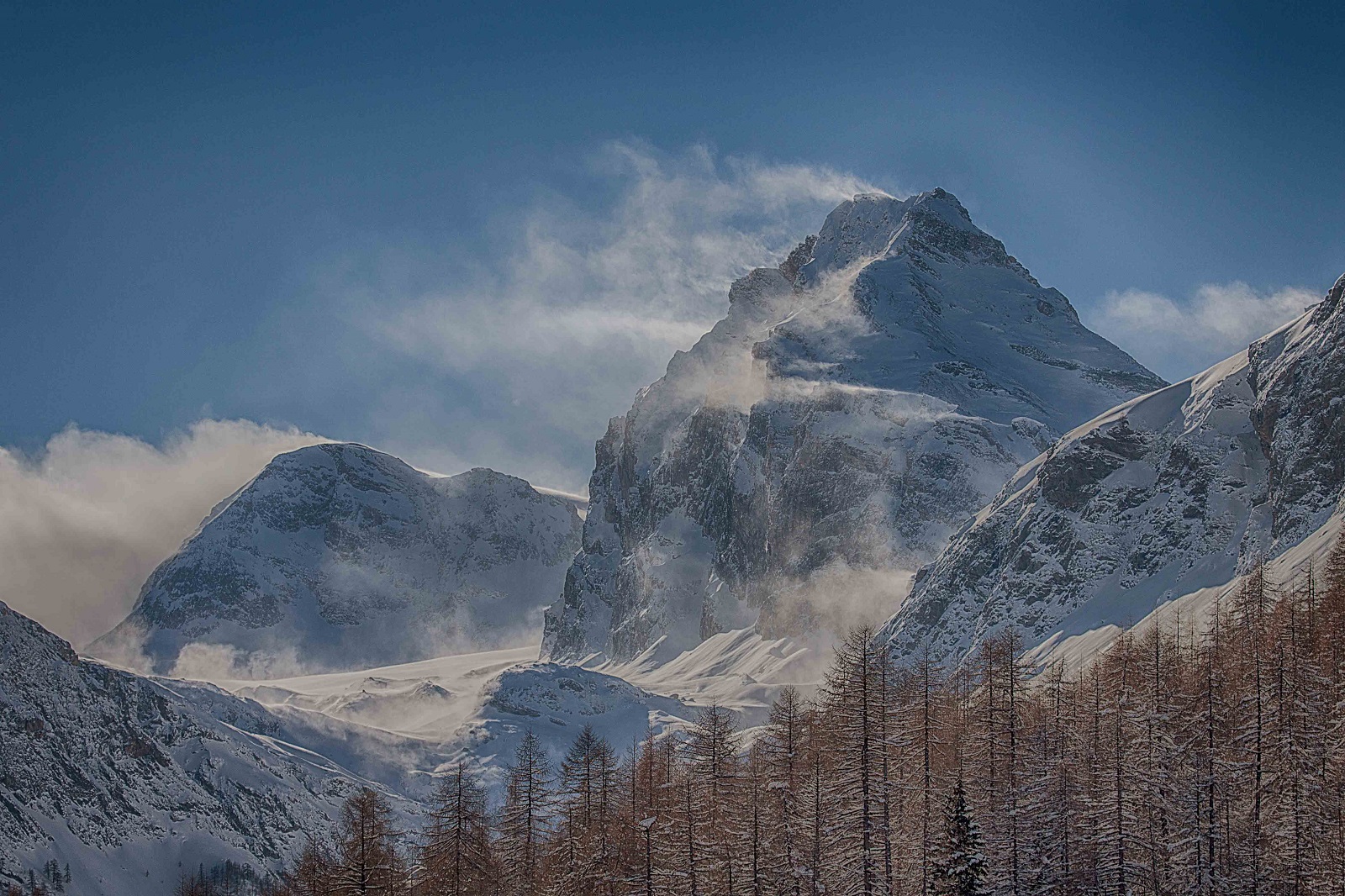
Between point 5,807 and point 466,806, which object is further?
point 5,807

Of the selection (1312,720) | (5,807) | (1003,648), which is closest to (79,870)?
(5,807)

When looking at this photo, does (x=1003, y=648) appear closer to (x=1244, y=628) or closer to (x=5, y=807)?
(x=1244, y=628)

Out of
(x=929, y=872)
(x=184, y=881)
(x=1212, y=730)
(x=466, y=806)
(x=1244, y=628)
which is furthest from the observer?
(x=184, y=881)

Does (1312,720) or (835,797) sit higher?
(1312,720)

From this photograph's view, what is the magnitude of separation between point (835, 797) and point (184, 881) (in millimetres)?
147726

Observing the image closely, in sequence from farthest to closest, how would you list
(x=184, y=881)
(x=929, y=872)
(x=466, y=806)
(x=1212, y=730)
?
(x=184, y=881) < (x=466, y=806) < (x=1212, y=730) < (x=929, y=872)

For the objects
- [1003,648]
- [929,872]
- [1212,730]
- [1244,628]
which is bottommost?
[929,872]

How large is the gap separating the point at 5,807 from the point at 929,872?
534ft

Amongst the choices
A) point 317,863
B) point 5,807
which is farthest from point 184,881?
point 317,863

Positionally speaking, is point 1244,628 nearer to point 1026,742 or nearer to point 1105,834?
point 1026,742

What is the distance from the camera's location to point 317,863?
96562 mm

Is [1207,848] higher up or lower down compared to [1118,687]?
lower down

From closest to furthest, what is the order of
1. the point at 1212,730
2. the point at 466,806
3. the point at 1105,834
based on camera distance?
the point at 1105,834, the point at 1212,730, the point at 466,806

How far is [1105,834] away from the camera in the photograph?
68312mm
